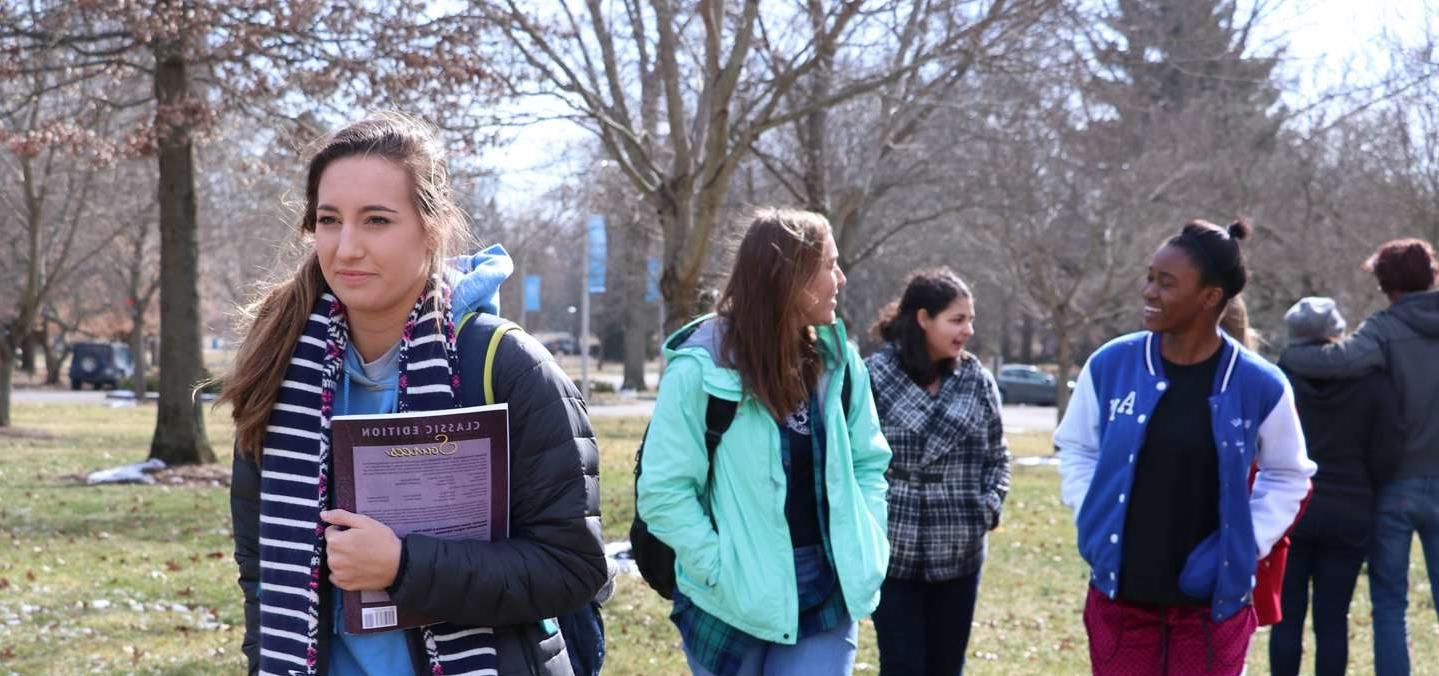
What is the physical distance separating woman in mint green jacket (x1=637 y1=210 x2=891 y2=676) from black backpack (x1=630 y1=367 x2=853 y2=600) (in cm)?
2

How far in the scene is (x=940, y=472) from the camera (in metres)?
5.40

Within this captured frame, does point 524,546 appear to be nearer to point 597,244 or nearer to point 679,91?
point 679,91

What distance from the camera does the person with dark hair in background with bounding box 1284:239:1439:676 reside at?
6.18 meters

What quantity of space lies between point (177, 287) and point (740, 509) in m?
12.6

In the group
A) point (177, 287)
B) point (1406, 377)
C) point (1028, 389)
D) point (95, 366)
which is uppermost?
point (177, 287)

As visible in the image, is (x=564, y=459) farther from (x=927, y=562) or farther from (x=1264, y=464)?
(x=927, y=562)

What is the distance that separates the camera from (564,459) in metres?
2.34

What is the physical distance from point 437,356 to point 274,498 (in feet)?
1.23

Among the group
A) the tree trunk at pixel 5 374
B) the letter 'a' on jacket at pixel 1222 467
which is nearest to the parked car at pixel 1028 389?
the tree trunk at pixel 5 374

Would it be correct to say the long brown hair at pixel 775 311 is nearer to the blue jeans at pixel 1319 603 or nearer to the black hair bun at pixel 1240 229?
the black hair bun at pixel 1240 229

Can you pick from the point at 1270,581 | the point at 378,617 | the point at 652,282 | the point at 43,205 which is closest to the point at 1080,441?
the point at 1270,581

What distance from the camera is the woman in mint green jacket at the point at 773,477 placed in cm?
370

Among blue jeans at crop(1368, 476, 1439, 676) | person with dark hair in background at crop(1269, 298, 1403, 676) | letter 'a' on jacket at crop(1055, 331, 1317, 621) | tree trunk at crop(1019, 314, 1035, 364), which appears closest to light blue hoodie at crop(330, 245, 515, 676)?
letter 'a' on jacket at crop(1055, 331, 1317, 621)

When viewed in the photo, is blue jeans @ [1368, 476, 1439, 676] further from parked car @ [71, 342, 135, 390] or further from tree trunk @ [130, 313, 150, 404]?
parked car @ [71, 342, 135, 390]
